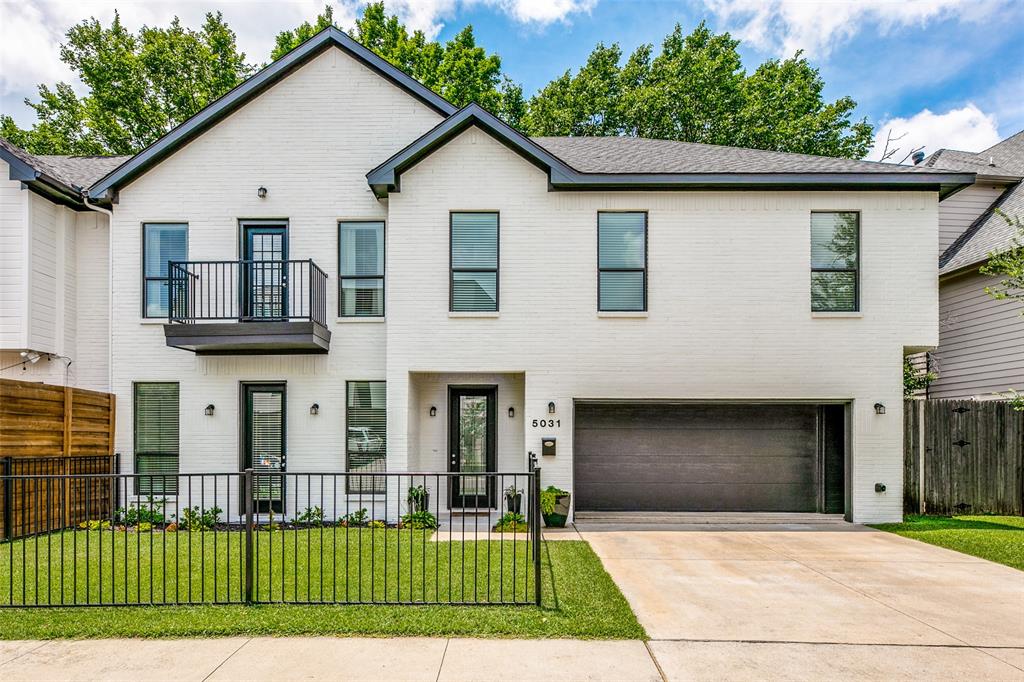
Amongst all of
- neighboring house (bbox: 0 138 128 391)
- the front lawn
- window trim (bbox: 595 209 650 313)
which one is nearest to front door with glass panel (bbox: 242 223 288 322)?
neighboring house (bbox: 0 138 128 391)

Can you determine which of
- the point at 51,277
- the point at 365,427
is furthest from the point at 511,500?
the point at 51,277

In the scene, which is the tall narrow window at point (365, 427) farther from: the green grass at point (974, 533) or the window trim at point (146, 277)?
the green grass at point (974, 533)

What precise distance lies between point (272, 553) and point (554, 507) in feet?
13.8

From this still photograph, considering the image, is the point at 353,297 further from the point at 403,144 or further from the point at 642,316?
the point at 642,316

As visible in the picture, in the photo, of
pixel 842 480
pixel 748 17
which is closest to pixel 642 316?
pixel 842 480

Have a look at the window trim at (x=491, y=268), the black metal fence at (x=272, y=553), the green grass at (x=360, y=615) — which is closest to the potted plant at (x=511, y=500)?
the black metal fence at (x=272, y=553)

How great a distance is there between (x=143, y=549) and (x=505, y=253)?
6.77m

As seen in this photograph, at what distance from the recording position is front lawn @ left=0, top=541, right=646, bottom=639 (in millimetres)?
4746

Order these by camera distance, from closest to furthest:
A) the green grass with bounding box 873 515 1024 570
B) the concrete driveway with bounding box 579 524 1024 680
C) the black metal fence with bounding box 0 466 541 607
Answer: the concrete driveway with bounding box 579 524 1024 680, the black metal fence with bounding box 0 466 541 607, the green grass with bounding box 873 515 1024 570

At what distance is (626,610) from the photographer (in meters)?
5.28

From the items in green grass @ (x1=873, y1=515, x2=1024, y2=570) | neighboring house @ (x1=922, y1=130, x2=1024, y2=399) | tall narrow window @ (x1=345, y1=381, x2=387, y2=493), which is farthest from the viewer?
neighboring house @ (x1=922, y1=130, x2=1024, y2=399)

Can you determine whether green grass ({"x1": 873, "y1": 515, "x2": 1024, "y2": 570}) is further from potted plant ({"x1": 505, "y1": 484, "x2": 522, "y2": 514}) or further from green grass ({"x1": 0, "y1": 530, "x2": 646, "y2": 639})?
potted plant ({"x1": 505, "y1": 484, "x2": 522, "y2": 514})

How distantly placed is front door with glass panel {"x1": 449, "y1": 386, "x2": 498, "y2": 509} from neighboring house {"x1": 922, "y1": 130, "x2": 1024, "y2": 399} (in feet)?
28.6

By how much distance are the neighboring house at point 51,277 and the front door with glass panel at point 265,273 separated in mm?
2716
